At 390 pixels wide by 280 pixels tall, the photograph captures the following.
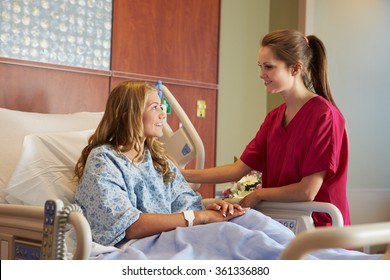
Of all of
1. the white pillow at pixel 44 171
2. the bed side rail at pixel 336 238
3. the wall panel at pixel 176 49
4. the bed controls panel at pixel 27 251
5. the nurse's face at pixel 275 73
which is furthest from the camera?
the wall panel at pixel 176 49

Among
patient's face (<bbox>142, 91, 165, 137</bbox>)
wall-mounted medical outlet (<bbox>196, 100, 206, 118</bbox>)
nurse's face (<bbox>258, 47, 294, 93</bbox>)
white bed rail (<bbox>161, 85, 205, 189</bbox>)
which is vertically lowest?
white bed rail (<bbox>161, 85, 205, 189</bbox>)

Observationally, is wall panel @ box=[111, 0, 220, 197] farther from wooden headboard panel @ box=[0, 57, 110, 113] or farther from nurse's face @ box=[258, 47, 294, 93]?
nurse's face @ box=[258, 47, 294, 93]

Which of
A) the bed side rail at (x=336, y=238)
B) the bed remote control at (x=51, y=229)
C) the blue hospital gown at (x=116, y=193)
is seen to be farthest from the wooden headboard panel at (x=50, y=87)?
the bed side rail at (x=336, y=238)

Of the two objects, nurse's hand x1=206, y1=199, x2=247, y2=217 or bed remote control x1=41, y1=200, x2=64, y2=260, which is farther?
nurse's hand x1=206, y1=199, x2=247, y2=217

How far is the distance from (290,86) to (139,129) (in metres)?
0.71

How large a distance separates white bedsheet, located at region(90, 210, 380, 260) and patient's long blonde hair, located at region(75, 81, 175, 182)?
0.41m

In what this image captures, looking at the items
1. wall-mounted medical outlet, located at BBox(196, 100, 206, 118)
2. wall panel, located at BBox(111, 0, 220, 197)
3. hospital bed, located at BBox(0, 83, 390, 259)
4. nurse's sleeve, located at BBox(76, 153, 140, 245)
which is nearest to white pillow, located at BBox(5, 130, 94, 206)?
hospital bed, located at BBox(0, 83, 390, 259)

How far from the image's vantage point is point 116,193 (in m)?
2.14

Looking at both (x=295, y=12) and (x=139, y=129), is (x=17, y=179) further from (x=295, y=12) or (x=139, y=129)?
(x=295, y=12)

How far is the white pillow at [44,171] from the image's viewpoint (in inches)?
93.4

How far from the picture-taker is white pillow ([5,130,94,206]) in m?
2.37

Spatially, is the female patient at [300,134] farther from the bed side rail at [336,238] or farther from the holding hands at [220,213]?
the bed side rail at [336,238]

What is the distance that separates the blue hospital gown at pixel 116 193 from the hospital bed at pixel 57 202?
0.11m

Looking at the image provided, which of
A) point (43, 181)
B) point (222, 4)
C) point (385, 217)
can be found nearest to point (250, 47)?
point (222, 4)
